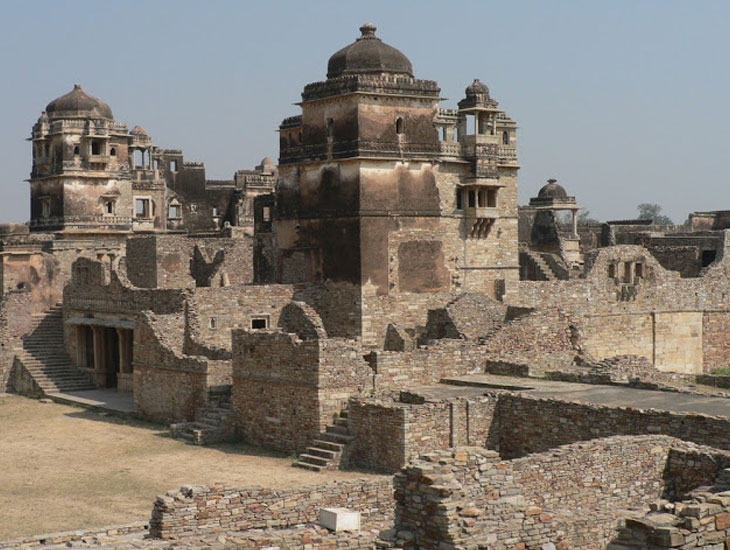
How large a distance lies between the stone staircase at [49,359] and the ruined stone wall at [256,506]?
17860 millimetres

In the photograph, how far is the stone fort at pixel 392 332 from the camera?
571 inches

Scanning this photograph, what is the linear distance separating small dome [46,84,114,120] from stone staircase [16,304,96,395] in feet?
32.6

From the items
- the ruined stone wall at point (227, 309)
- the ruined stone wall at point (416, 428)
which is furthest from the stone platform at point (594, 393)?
the ruined stone wall at point (227, 309)

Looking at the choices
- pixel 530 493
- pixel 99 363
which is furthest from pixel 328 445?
pixel 99 363

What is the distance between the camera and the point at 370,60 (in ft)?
95.8

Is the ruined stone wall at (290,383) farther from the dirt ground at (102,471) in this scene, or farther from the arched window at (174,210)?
the arched window at (174,210)

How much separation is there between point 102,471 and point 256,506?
7.34 m

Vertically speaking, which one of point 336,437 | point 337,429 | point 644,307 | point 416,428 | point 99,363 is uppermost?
point 644,307

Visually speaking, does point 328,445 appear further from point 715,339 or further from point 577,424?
point 715,339

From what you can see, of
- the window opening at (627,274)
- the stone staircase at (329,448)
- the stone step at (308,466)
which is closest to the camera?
the stone step at (308,466)

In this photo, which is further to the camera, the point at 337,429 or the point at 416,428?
the point at 337,429

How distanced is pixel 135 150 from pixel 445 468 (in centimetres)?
4843

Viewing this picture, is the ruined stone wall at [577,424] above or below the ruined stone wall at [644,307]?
below

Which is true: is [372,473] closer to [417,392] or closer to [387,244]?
[417,392]
